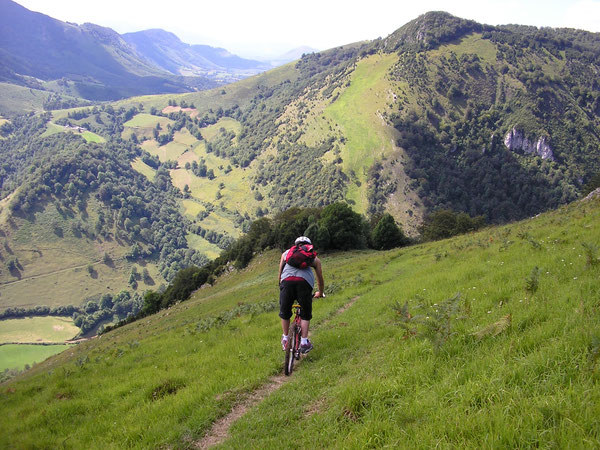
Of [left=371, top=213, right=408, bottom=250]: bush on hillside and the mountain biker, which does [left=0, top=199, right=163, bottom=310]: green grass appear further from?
the mountain biker

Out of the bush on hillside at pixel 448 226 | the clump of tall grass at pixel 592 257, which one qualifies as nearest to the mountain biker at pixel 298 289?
the clump of tall grass at pixel 592 257

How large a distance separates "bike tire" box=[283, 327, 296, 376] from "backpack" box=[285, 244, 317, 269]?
1586mm

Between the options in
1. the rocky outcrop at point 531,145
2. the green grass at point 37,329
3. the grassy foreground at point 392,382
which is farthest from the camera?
the rocky outcrop at point 531,145

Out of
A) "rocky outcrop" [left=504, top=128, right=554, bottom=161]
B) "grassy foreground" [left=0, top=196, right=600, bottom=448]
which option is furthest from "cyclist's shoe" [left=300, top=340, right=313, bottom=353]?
"rocky outcrop" [left=504, top=128, right=554, bottom=161]

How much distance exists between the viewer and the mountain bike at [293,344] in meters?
7.90

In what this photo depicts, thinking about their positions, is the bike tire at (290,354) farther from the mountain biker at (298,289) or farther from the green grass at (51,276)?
the green grass at (51,276)

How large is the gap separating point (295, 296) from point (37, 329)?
610 feet

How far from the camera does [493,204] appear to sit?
6654 inches

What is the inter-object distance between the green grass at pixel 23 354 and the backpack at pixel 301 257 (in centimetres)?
13887

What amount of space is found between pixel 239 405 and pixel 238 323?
6.97 m

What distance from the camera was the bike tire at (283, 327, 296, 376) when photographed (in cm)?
788

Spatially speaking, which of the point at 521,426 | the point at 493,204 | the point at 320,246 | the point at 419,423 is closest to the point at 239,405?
the point at 419,423

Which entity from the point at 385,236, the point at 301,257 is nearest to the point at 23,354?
the point at 385,236

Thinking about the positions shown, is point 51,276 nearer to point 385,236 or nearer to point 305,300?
point 385,236
